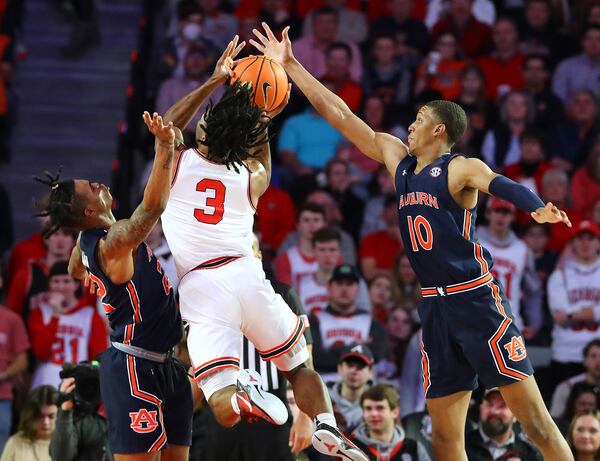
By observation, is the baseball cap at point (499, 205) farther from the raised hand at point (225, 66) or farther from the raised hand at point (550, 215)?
the raised hand at point (550, 215)

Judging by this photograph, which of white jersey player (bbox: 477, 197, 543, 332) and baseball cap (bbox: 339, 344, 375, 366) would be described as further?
white jersey player (bbox: 477, 197, 543, 332)

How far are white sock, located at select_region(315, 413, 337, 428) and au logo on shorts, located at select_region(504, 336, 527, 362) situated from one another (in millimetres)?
1036

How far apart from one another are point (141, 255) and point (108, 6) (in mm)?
9360

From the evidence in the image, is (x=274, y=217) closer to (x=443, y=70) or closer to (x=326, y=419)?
(x=443, y=70)

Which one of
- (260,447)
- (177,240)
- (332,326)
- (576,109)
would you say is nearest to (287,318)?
(177,240)

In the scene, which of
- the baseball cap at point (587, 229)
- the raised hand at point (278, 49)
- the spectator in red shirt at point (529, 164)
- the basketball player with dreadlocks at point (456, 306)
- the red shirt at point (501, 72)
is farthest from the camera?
the red shirt at point (501, 72)

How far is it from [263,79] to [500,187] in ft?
5.65

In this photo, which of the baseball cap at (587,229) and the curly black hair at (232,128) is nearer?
the curly black hair at (232,128)

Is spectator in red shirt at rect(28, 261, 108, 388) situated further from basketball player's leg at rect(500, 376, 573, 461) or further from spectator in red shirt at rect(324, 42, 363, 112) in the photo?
basketball player's leg at rect(500, 376, 573, 461)

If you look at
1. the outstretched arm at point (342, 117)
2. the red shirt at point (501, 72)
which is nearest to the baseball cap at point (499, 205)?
the red shirt at point (501, 72)

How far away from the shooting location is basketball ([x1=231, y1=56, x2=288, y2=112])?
7680 millimetres

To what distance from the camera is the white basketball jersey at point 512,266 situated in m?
11.7

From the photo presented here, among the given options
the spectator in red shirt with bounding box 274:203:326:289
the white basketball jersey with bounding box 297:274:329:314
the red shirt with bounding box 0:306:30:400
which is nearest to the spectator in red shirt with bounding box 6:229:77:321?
the red shirt with bounding box 0:306:30:400

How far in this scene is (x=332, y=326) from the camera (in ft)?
36.6
